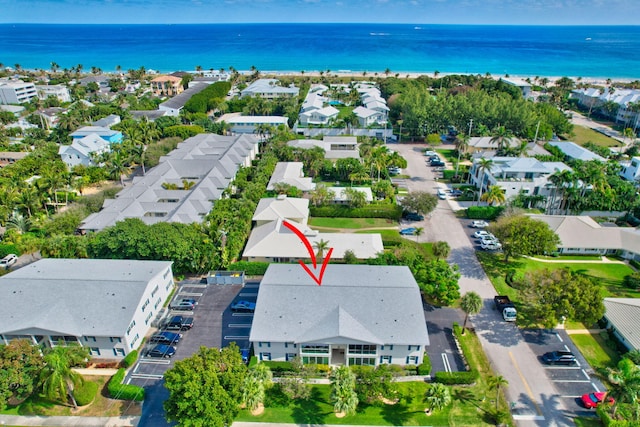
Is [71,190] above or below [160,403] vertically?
above

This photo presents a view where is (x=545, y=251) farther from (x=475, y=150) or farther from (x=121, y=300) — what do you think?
(x=121, y=300)

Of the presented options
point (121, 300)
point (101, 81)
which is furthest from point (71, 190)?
point (101, 81)

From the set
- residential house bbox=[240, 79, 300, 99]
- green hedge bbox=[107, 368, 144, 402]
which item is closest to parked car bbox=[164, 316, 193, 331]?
green hedge bbox=[107, 368, 144, 402]

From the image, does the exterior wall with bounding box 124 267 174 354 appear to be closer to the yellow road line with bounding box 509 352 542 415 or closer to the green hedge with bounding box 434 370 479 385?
the green hedge with bounding box 434 370 479 385

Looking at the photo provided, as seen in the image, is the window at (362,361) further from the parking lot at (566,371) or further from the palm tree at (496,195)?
the palm tree at (496,195)

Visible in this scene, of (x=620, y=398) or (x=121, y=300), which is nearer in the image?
(x=620, y=398)

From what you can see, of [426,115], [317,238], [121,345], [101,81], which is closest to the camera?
[121,345]

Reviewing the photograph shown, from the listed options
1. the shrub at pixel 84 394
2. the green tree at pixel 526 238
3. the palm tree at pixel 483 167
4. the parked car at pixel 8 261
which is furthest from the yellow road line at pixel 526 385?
the parked car at pixel 8 261
